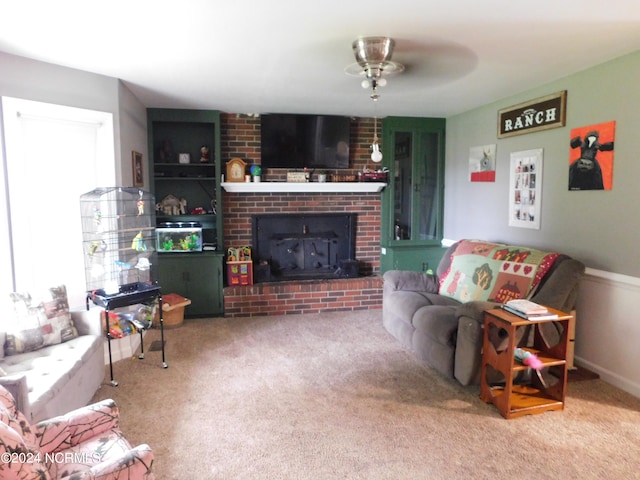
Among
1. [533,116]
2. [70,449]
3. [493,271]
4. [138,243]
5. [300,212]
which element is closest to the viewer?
[70,449]

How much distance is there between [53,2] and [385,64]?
1852 mm

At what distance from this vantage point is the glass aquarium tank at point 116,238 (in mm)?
3256

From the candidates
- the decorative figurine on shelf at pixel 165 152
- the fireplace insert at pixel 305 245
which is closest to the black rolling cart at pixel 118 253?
the decorative figurine on shelf at pixel 165 152

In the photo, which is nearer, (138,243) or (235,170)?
(138,243)

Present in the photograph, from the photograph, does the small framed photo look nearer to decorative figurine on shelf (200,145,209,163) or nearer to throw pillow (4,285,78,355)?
decorative figurine on shelf (200,145,209,163)

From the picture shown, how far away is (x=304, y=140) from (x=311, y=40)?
2.38 m

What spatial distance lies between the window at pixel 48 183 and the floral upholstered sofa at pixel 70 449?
5.77 ft

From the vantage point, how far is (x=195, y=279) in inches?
181

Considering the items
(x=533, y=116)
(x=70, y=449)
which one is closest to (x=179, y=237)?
(x=70, y=449)

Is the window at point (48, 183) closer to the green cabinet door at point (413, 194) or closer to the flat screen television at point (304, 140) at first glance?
the flat screen television at point (304, 140)

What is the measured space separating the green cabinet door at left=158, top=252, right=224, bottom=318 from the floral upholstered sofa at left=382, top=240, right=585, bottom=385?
187cm

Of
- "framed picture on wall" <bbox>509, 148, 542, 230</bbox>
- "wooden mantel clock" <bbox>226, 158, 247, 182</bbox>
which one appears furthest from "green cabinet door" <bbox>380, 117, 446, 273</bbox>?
"wooden mantel clock" <bbox>226, 158, 247, 182</bbox>

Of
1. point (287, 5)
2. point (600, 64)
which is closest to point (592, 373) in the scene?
point (600, 64)

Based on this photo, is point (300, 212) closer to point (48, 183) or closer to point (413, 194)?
point (413, 194)
